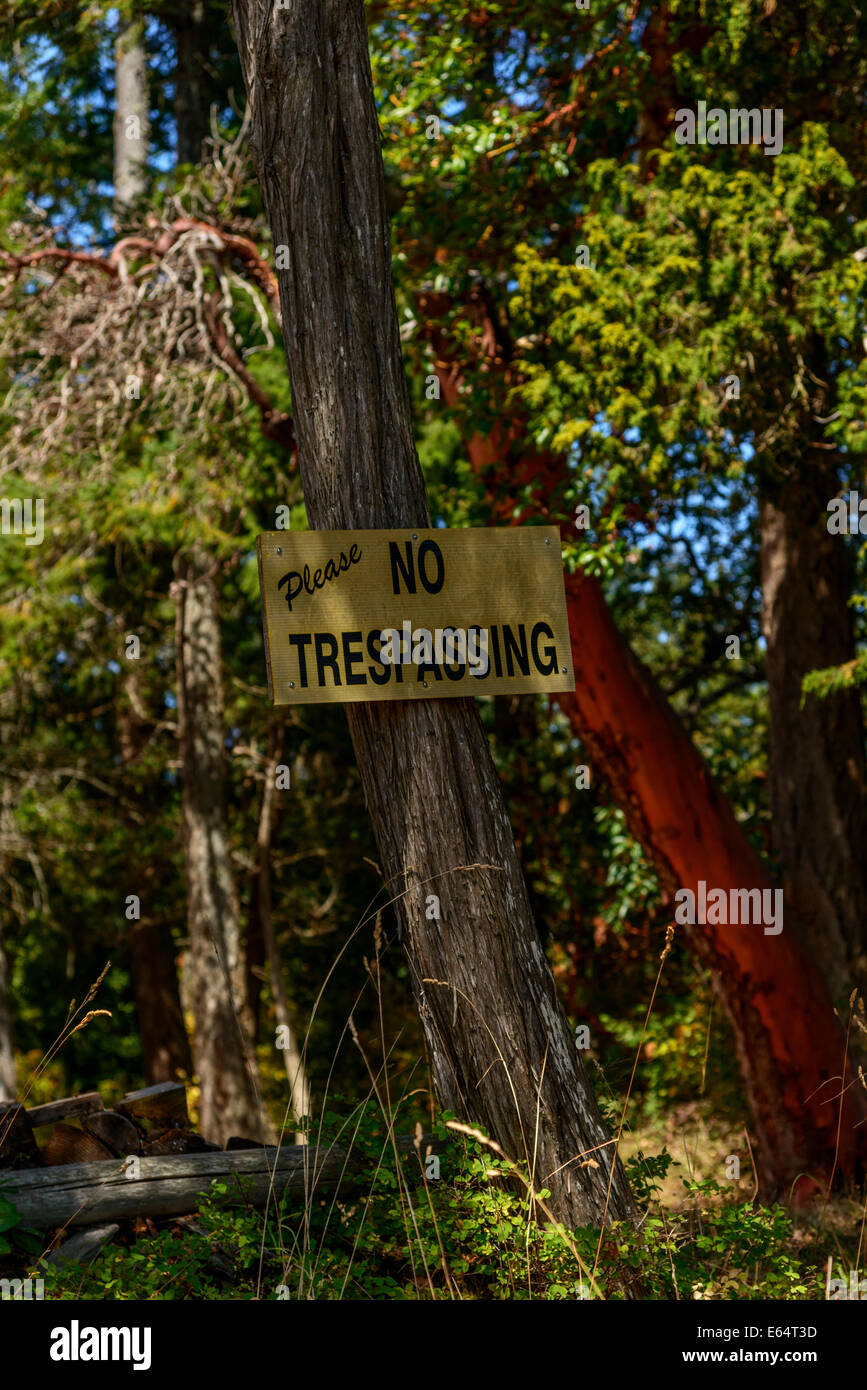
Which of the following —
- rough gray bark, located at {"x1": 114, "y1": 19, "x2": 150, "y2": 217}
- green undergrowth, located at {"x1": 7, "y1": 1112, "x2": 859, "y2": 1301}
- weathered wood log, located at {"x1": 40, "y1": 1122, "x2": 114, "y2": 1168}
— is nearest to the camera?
green undergrowth, located at {"x1": 7, "y1": 1112, "x2": 859, "y2": 1301}

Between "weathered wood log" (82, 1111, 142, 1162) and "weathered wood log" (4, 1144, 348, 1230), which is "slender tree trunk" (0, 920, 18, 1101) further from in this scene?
"weathered wood log" (4, 1144, 348, 1230)

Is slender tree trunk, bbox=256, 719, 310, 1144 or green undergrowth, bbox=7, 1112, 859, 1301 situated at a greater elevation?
slender tree trunk, bbox=256, 719, 310, 1144

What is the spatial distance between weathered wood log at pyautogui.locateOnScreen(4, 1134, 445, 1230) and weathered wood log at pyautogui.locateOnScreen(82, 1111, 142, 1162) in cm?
28

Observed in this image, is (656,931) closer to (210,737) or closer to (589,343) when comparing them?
(210,737)

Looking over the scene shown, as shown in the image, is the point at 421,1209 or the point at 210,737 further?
the point at 210,737

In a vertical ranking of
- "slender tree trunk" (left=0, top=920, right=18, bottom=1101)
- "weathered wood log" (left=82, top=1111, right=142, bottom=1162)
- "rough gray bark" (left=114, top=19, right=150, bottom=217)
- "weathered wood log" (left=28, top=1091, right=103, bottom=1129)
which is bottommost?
"slender tree trunk" (left=0, top=920, right=18, bottom=1101)

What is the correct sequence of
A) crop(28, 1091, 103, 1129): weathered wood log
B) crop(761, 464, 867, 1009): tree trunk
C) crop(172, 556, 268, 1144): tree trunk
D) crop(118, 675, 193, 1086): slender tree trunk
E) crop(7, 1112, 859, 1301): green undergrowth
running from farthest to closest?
crop(118, 675, 193, 1086): slender tree trunk
crop(172, 556, 268, 1144): tree trunk
crop(761, 464, 867, 1009): tree trunk
crop(28, 1091, 103, 1129): weathered wood log
crop(7, 1112, 859, 1301): green undergrowth

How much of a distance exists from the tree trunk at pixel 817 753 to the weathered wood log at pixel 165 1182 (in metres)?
4.92

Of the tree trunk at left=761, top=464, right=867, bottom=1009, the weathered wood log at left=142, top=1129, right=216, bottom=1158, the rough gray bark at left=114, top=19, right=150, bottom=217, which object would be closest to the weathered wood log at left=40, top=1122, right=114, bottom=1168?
the weathered wood log at left=142, top=1129, right=216, bottom=1158

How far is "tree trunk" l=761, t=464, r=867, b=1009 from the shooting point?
8.08m
